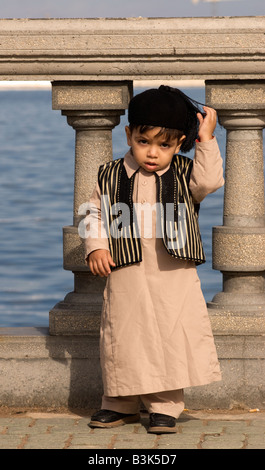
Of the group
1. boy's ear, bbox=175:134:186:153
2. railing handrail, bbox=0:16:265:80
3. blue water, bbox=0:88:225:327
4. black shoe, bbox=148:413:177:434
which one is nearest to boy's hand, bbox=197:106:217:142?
boy's ear, bbox=175:134:186:153

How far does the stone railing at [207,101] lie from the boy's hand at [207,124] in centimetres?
35

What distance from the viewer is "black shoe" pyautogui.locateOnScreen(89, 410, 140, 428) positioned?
5.13 m

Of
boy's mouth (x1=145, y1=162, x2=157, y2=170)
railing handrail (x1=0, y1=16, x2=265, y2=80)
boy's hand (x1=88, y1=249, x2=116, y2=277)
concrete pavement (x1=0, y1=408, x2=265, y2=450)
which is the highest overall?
railing handrail (x1=0, y1=16, x2=265, y2=80)

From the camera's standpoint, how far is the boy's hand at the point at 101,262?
499cm

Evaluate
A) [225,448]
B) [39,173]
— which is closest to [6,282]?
[225,448]

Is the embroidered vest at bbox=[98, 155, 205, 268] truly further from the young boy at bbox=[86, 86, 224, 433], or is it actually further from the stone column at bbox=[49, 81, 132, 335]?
the stone column at bbox=[49, 81, 132, 335]

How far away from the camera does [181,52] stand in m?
5.19

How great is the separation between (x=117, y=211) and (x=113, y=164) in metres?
0.21

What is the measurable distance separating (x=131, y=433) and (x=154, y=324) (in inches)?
19.0

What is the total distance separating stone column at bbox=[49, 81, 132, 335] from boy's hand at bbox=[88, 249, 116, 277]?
17.0 inches

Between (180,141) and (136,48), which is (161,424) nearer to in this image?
(180,141)

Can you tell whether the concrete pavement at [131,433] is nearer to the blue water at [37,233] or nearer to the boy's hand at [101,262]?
the boy's hand at [101,262]
